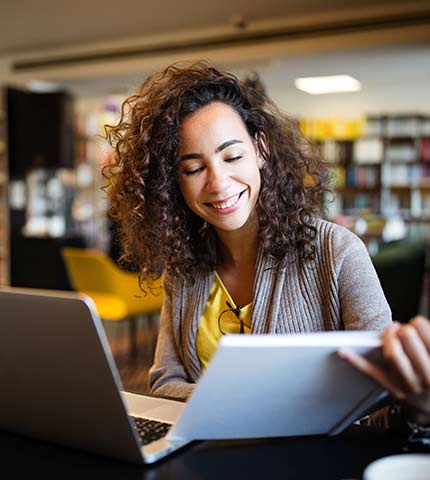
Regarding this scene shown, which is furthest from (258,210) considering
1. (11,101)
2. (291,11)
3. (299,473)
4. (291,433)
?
(11,101)

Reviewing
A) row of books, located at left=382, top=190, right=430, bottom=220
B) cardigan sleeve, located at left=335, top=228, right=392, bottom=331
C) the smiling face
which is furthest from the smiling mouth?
row of books, located at left=382, top=190, right=430, bottom=220

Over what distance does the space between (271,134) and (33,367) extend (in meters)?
0.82

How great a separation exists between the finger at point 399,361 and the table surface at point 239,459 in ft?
0.42

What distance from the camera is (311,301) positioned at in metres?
1.33

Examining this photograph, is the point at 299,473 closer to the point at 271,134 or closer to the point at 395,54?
the point at 271,134

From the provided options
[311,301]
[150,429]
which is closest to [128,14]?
[311,301]

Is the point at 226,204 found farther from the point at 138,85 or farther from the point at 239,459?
the point at 138,85

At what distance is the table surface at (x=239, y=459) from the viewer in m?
0.84

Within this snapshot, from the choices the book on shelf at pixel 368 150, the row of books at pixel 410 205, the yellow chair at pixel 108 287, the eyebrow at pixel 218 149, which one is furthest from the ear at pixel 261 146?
the book on shelf at pixel 368 150

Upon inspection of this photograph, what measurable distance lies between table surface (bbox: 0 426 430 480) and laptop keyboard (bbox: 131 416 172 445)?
0.05m

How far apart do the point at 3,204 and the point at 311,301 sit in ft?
20.8

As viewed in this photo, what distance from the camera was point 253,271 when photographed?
148 cm

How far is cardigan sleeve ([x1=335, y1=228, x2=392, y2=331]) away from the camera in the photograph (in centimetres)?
122

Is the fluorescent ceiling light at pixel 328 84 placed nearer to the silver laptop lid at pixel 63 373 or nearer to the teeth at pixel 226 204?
the teeth at pixel 226 204
